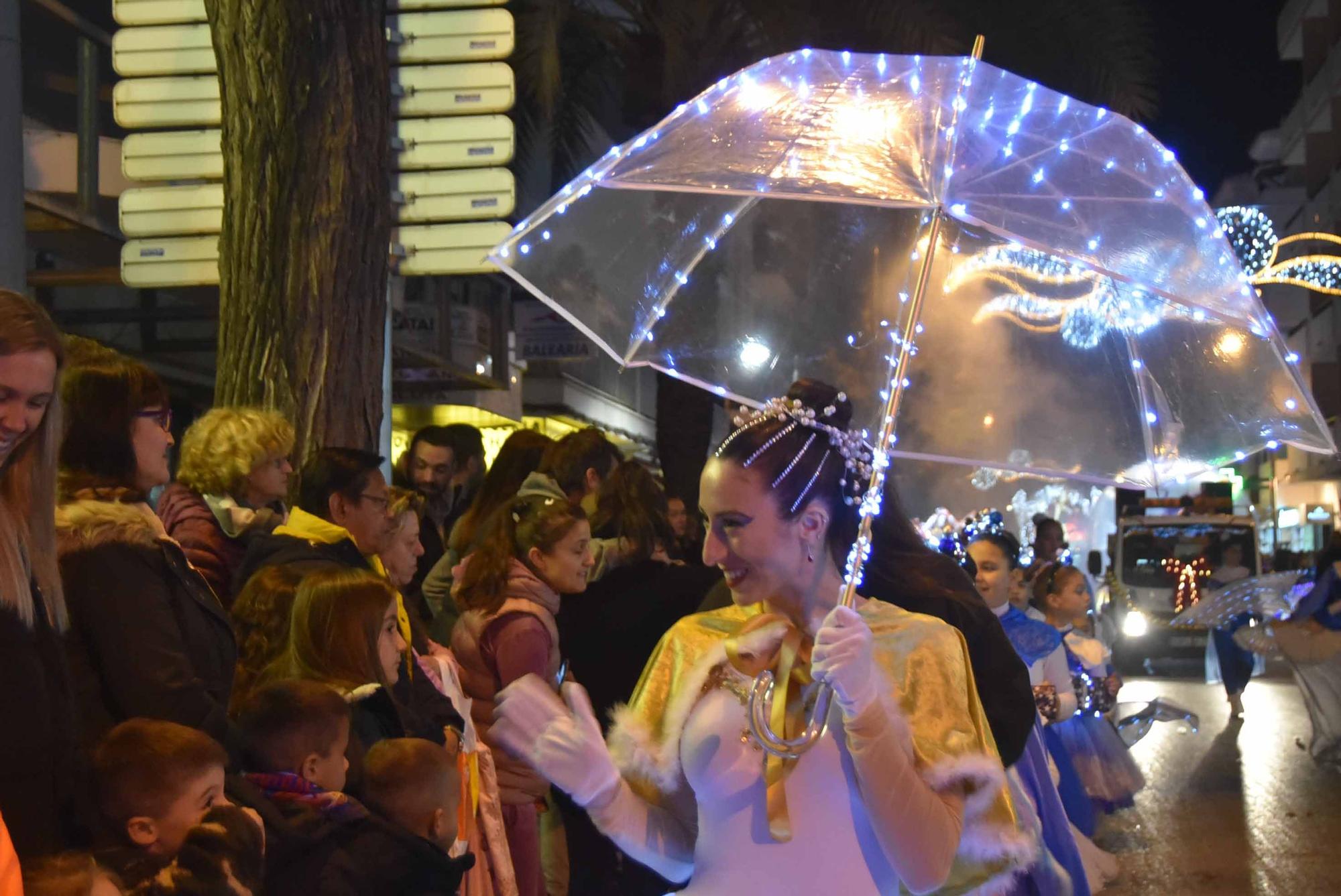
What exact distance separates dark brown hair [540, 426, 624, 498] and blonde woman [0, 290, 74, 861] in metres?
4.10

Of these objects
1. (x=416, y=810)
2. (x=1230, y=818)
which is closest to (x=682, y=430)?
(x=1230, y=818)

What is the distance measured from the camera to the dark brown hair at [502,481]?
662 centimetres

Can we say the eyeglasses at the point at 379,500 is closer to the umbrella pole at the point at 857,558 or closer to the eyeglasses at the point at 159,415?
the eyeglasses at the point at 159,415

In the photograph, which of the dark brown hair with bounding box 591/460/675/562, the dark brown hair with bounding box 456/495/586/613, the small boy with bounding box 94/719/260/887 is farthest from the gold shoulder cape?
the dark brown hair with bounding box 591/460/675/562

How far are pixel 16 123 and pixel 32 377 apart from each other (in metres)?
4.26

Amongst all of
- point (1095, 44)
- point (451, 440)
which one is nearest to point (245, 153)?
point (451, 440)

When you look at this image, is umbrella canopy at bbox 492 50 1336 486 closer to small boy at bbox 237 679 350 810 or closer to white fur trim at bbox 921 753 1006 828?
white fur trim at bbox 921 753 1006 828

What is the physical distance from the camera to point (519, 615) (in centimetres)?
554

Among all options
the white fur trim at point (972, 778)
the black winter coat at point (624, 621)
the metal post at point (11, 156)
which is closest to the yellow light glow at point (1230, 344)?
the white fur trim at point (972, 778)

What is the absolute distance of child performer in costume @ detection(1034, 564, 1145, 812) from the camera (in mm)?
9578

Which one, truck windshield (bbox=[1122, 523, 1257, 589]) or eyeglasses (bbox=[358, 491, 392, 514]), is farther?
truck windshield (bbox=[1122, 523, 1257, 589])

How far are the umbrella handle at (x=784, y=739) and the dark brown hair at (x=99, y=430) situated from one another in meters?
1.73

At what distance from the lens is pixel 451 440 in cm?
795

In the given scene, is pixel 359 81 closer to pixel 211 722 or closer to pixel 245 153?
pixel 245 153
